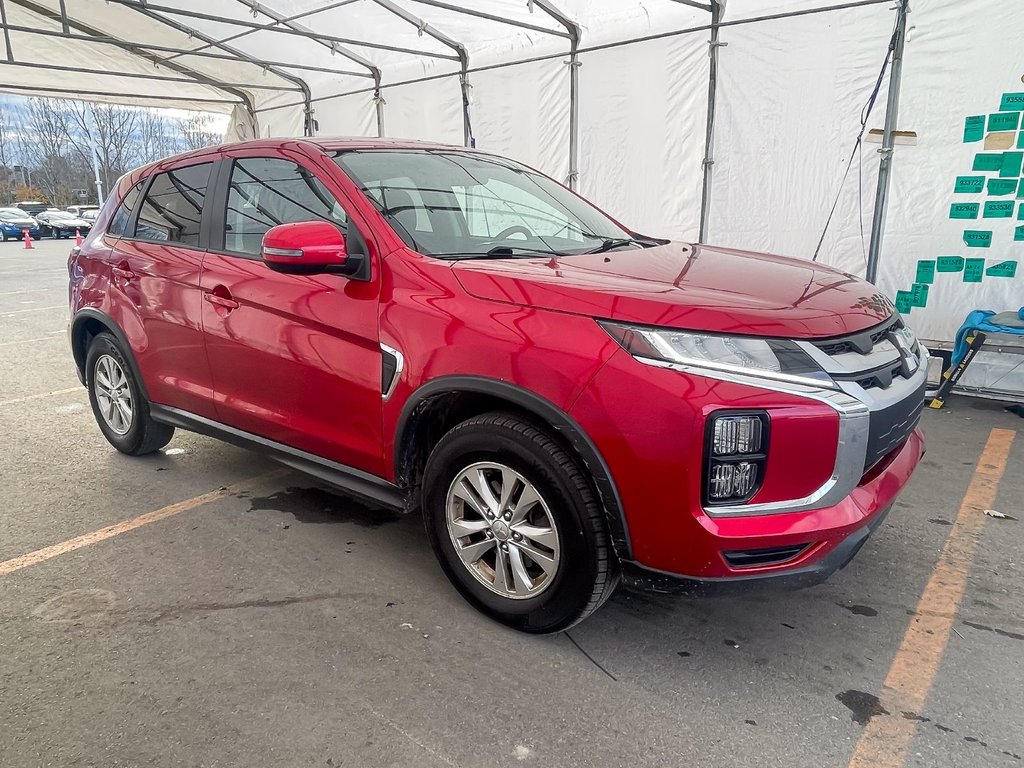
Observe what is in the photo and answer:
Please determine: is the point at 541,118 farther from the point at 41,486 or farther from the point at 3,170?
the point at 3,170

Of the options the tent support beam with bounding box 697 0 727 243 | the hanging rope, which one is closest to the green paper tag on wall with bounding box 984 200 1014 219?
the hanging rope

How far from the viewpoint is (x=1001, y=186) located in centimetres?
570

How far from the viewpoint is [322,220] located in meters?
3.03

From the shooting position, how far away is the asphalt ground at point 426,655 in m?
2.11

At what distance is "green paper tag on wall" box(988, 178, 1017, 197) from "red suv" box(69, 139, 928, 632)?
3.79m

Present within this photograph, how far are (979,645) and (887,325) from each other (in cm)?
115

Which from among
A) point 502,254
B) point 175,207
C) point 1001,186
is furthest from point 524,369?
point 1001,186

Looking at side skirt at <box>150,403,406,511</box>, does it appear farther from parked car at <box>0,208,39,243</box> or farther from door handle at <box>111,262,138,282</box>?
parked car at <box>0,208,39,243</box>

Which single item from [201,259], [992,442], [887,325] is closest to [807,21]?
[992,442]

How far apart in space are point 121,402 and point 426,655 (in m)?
2.83

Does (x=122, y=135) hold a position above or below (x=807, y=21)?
above

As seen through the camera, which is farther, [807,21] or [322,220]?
[807,21]

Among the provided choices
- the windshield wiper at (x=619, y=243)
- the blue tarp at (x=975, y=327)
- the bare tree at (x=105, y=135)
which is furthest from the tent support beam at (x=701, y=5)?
the bare tree at (x=105, y=135)

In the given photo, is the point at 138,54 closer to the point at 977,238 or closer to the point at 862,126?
the point at 862,126
